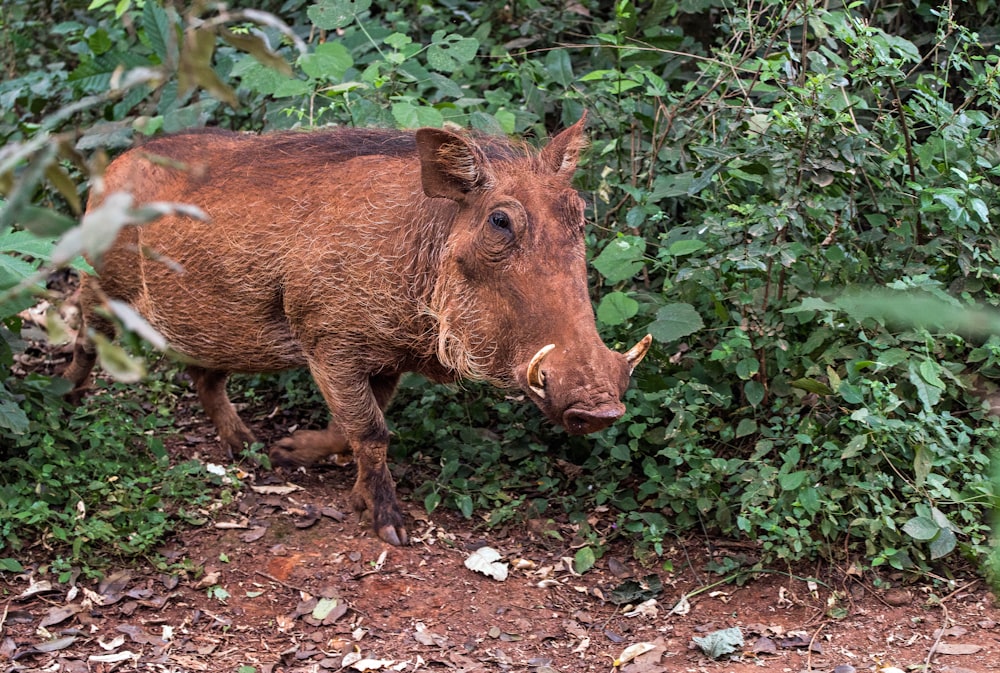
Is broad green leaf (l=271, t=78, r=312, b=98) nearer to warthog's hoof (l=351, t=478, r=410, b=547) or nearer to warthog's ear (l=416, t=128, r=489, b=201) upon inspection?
warthog's ear (l=416, t=128, r=489, b=201)

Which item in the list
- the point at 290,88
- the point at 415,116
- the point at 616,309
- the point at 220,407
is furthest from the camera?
the point at 220,407

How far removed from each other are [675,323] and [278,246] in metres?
1.60

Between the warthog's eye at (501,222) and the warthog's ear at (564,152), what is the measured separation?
15.8 inches

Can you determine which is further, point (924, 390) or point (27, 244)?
point (924, 390)

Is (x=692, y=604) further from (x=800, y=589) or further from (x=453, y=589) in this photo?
(x=453, y=589)

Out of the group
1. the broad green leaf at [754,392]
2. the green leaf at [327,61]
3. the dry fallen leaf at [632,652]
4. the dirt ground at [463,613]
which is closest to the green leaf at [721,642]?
the dirt ground at [463,613]

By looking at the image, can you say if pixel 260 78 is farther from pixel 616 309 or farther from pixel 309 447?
pixel 616 309

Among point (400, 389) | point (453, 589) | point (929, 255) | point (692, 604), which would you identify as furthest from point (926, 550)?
point (400, 389)

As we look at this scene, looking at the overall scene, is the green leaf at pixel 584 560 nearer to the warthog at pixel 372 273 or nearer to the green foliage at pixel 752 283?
the green foliage at pixel 752 283

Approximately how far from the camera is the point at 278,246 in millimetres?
4266

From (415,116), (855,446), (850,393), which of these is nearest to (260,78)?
(415,116)

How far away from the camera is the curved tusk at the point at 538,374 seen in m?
3.44

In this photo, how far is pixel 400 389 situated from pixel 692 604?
1918 millimetres

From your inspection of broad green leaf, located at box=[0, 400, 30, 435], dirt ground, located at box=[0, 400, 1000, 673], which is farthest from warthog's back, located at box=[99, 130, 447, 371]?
dirt ground, located at box=[0, 400, 1000, 673]
